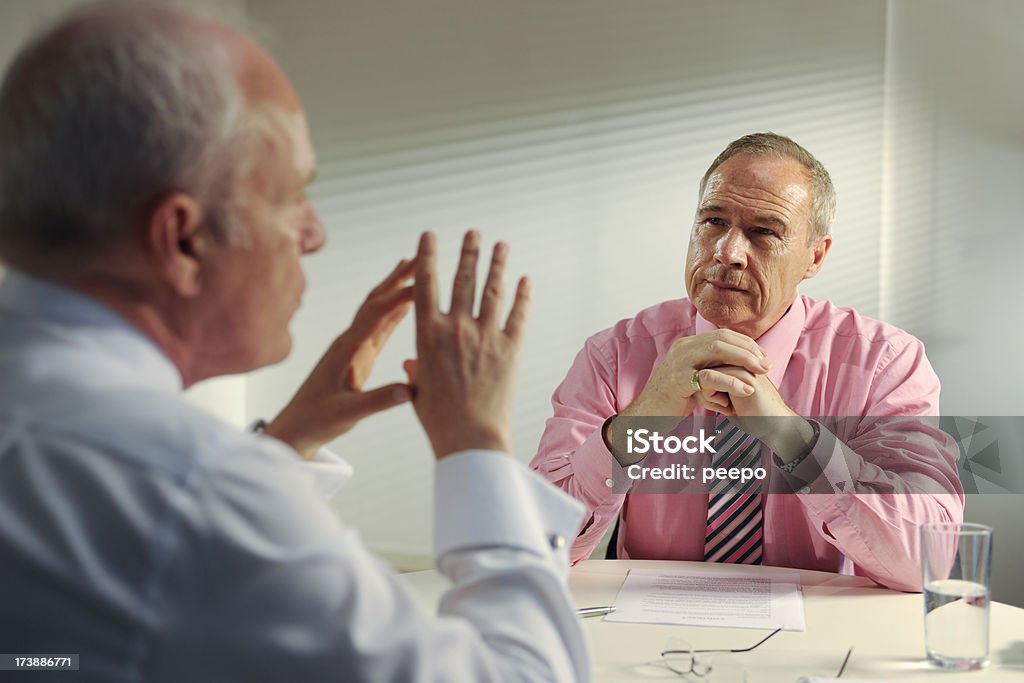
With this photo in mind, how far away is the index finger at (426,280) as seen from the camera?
980mm

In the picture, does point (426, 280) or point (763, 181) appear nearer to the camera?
point (426, 280)

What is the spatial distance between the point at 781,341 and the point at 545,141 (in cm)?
215

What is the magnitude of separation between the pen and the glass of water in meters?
0.46

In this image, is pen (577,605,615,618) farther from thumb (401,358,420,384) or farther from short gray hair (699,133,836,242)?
short gray hair (699,133,836,242)

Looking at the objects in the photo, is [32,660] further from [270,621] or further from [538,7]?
[538,7]

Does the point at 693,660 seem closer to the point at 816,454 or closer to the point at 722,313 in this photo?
the point at 816,454

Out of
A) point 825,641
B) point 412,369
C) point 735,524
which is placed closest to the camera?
point 412,369

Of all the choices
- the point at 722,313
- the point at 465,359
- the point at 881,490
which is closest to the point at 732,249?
the point at 722,313

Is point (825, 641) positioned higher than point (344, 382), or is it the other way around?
point (344, 382)

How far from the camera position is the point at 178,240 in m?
0.77

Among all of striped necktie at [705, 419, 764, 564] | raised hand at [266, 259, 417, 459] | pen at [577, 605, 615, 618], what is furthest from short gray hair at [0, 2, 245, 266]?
striped necktie at [705, 419, 764, 564]

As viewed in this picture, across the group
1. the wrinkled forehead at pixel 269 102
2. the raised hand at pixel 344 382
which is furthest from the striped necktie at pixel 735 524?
the wrinkled forehead at pixel 269 102

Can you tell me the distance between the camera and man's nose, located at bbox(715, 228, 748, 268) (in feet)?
6.95

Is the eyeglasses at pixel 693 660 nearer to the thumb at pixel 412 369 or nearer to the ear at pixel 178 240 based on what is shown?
the thumb at pixel 412 369
